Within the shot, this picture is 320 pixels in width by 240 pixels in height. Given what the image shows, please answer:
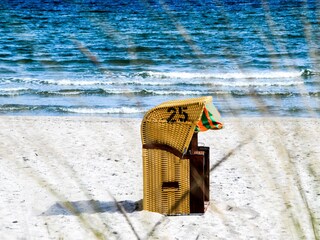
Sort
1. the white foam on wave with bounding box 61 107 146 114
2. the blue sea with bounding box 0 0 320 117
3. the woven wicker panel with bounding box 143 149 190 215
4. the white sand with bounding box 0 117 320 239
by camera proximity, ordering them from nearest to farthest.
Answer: the white sand with bounding box 0 117 320 239
the woven wicker panel with bounding box 143 149 190 215
the blue sea with bounding box 0 0 320 117
the white foam on wave with bounding box 61 107 146 114

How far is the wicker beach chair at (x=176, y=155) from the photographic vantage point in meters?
4.51

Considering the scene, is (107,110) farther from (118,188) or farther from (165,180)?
(165,180)

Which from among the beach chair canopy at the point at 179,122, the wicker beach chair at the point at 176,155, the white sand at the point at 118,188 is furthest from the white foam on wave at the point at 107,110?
the beach chair canopy at the point at 179,122

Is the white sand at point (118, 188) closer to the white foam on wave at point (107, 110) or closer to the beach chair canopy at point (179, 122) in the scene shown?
the beach chair canopy at point (179, 122)

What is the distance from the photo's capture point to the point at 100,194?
5691 mm

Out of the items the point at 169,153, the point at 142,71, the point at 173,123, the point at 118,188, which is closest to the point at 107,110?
the point at 142,71

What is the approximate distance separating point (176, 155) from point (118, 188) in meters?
1.31

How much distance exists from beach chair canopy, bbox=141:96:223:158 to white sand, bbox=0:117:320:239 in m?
0.32

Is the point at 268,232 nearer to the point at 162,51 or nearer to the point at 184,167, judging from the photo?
the point at 184,167

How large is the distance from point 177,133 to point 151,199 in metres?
0.64

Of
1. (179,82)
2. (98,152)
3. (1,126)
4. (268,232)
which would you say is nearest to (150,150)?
(268,232)

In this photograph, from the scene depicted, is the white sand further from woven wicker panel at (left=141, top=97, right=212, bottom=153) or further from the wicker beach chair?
woven wicker panel at (left=141, top=97, right=212, bottom=153)

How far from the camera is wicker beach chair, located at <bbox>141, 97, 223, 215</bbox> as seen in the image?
4508mm

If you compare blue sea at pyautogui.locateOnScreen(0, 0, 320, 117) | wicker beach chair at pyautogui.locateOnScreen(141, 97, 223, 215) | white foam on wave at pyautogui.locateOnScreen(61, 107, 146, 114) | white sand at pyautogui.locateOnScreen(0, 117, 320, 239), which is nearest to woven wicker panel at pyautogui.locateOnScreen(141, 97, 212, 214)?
wicker beach chair at pyautogui.locateOnScreen(141, 97, 223, 215)
